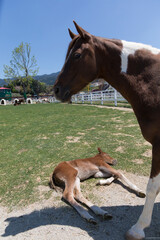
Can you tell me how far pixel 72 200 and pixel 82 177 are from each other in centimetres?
65

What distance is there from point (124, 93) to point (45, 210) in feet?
6.53

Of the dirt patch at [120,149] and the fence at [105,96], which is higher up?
the fence at [105,96]

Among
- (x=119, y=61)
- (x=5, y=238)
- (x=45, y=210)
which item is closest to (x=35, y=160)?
(x=45, y=210)

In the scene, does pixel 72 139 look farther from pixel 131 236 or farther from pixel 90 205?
pixel 131 236

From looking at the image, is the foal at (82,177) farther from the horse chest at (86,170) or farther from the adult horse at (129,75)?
the adult horse at (129,75)

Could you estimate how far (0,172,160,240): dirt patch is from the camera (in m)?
1.91

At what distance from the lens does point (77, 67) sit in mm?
2008

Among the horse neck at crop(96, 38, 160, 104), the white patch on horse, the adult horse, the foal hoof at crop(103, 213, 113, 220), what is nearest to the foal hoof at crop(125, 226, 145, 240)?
the adult horse

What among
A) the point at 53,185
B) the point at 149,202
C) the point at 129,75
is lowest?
the point at 53,185

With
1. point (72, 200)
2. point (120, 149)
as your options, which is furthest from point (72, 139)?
point (72, 200)

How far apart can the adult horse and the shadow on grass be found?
0.62ft

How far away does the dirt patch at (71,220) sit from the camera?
1.91 metres

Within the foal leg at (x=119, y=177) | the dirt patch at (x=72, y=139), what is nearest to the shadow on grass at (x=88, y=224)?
the foal leg at (x=119, y=177)

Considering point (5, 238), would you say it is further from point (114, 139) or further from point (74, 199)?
point (114, 139)
